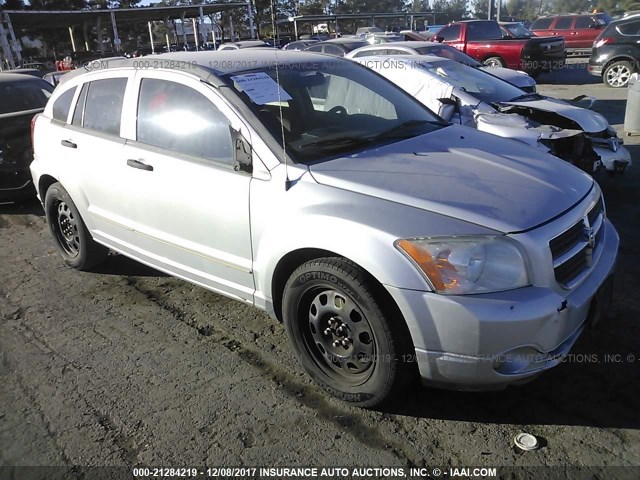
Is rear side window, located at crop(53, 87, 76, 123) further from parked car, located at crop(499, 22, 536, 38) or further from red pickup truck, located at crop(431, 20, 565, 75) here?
parked car, located at crop(499, 22, 536, 38)

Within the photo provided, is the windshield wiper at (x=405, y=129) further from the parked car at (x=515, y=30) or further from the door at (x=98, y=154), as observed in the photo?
the parked car at (x=515, y=30)

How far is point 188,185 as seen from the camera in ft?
10.8

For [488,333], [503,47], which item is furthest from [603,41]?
[488,333]

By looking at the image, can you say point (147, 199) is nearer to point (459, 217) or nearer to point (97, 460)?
point (97, 460)

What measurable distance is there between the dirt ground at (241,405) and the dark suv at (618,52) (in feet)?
37.7

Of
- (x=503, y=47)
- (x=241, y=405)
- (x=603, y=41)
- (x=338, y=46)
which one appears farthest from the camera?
(x=503, y=47)

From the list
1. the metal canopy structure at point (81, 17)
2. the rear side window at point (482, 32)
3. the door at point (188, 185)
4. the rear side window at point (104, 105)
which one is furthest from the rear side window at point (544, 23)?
the door at point (188, 185)

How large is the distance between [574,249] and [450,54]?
→ 7772 millimetres

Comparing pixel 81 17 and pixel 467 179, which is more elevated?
pixel 81 17

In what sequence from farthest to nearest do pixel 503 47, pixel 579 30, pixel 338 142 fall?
1. pixel 579 30
2. pixel 503 47
3. pixel 338 142

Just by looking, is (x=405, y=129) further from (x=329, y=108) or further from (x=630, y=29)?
(x=630, y=29)

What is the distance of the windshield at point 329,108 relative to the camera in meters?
3.16

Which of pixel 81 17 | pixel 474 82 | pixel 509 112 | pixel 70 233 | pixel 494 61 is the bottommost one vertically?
pixel 70 233

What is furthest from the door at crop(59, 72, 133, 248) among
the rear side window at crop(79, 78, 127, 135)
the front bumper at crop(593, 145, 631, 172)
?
the front bumper at crop(593, 145, 631, 172)
